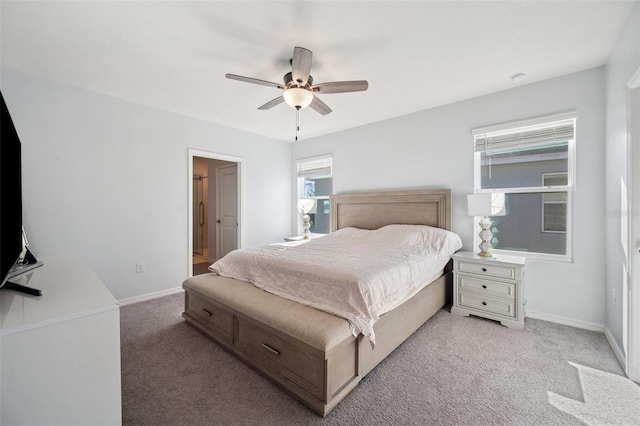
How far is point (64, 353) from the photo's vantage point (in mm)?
937

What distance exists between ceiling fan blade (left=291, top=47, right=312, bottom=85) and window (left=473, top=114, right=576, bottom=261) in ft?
7.54

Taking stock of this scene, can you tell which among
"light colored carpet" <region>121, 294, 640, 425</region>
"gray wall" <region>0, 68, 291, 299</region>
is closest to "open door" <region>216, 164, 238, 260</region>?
"gray wall" <region>0, 68, 291, 299</region>

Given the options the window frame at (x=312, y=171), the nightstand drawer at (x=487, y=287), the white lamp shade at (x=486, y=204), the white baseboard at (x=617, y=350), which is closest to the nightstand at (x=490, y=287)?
the nightstand drawer at (x=487, y=287)

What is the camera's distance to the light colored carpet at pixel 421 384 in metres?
1.54

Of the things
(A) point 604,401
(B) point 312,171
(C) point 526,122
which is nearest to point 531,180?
(C) point 526,122

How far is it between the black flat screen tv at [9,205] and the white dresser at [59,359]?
0.11 meters

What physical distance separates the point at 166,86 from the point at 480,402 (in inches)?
157

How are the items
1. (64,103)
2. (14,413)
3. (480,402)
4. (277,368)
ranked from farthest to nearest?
(64,103)
(277,368)
(480,402)
(14,413)

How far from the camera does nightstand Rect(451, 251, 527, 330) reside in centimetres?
259

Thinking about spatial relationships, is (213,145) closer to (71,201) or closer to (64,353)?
(71,201)

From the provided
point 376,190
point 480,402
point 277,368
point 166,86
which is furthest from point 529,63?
point 166,86

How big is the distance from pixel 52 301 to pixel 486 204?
11.2ft

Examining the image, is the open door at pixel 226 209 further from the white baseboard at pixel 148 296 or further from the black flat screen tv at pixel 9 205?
the black flat screen tv at pixel 9 205

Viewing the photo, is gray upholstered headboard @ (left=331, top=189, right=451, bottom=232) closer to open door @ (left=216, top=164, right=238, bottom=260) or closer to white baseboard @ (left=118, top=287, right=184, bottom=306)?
open door @ (left=216, top=164, right=238, bottom=260)
